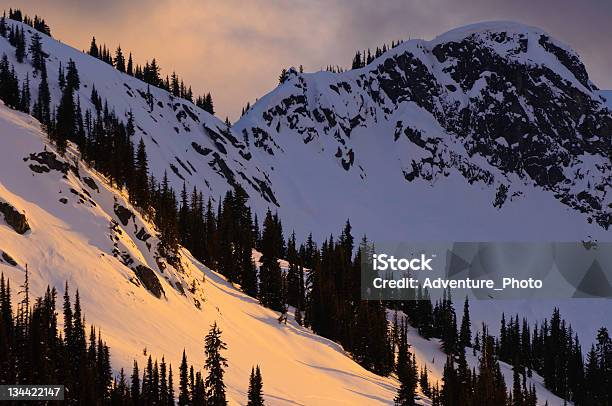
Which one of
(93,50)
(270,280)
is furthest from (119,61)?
(270,280)

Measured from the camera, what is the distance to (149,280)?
5375 centimetres

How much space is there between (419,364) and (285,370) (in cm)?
4558

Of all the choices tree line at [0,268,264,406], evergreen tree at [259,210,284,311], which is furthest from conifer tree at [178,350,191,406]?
evergreen tree at [259,210,284,311]

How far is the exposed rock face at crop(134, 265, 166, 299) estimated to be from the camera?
2097 inches

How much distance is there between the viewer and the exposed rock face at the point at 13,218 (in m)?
47.0

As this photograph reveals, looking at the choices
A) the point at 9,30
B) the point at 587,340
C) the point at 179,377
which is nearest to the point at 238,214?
the point at 179,377

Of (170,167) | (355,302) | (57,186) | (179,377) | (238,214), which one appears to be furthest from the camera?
(170,167)

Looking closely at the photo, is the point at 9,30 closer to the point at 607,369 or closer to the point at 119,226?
the point at 119,226

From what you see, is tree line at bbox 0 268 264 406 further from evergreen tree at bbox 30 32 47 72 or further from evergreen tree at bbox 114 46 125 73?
evergreen tree at bbox 114 46 125 73

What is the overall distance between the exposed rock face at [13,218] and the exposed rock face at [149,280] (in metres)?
10.3

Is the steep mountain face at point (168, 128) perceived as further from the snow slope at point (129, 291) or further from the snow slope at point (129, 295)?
the snow slope at point (129, 295)

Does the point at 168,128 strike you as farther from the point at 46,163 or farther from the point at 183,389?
the point at 183,389

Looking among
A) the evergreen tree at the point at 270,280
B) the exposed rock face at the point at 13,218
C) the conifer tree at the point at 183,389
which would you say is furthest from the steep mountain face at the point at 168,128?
the conifer tree at the point at 183,389

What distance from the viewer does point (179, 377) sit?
4216 centimetres
